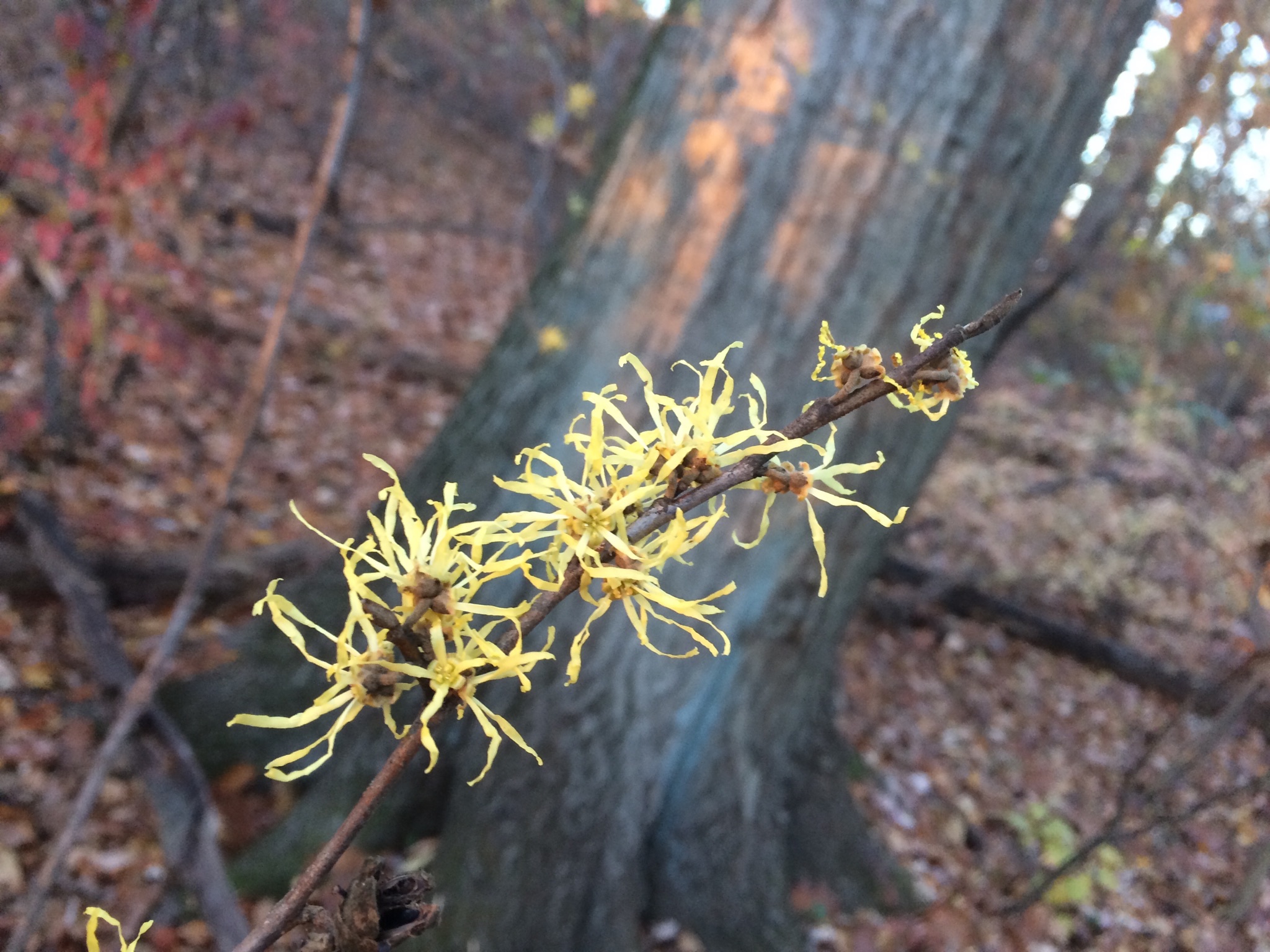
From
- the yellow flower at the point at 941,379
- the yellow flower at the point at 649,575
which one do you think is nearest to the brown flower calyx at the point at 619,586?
the yellow flower at the point at 649,575

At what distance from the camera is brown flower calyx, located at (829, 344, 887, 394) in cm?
52

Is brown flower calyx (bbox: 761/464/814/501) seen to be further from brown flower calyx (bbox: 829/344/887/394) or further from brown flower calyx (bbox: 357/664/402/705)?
brown flower calyx (bbox: 357/664/402/705)

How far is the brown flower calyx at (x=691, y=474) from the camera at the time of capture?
0.52 metres

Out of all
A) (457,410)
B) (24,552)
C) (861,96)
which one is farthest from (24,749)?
(861,96)

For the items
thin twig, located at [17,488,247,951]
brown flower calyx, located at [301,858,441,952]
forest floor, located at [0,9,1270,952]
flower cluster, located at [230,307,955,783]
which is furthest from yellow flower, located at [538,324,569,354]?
brown flower calyx, located at [301,858,441,952]

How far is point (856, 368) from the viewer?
1.75 ft

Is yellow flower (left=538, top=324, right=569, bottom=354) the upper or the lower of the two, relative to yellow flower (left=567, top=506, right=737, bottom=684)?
upper

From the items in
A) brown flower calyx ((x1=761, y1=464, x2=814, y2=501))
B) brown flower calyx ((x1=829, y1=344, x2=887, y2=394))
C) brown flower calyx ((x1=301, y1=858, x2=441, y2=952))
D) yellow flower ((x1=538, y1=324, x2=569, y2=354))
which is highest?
yellow flower ((x1=538, y1=324, x2=569, y2=354))

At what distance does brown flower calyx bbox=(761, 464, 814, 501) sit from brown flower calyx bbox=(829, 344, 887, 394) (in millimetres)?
62

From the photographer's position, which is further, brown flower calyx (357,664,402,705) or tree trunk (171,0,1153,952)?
tree trunk (171,0,1153,952)

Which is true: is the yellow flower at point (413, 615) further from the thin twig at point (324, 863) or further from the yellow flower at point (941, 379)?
the yellow flower at point (941, 379)

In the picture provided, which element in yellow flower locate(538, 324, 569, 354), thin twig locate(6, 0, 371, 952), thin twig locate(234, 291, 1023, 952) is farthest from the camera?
yellow flower locate(538, 324, 569, 354)

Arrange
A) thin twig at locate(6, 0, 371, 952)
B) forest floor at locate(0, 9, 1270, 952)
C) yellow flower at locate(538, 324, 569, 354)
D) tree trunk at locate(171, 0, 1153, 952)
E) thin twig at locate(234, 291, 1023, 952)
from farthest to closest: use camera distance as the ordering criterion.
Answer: forest floor at locate(0, 9, 1270, 952) → yellow flower at locate(538, 324, 569, 354) → tree trunk at locate(171, 0, 1153, 952) → thin twig at locate(6, 0, 371, 952) → thin twig at locate(234, 291, 1023, 952)

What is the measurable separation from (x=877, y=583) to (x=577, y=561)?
153 inches
